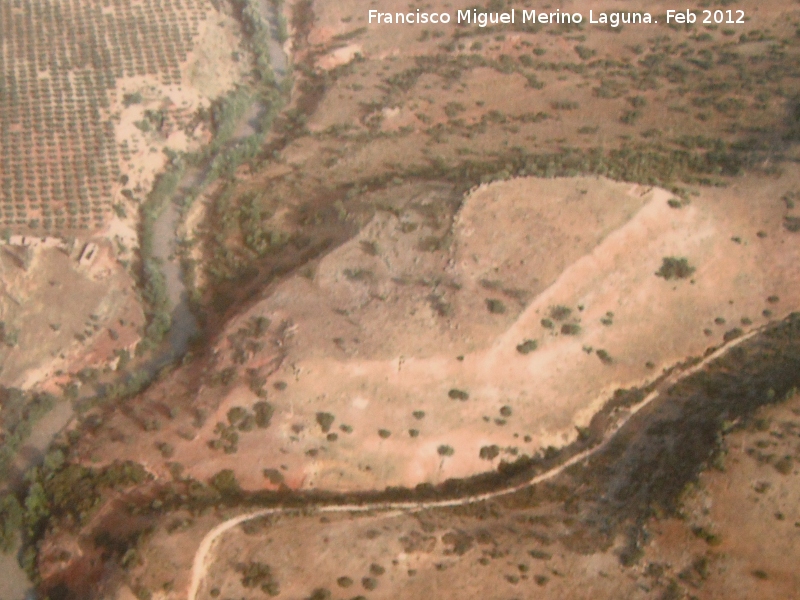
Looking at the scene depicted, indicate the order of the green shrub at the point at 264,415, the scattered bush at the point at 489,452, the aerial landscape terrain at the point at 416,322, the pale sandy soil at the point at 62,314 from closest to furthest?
the aerial landscape terrain at the point at 416,322 → the scattered bush at the point at 489,452 → the green shrub at the point at 264,415 → the pale sandy soil at the point at 62,314

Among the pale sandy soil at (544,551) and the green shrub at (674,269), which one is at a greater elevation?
the green shrub at (674,269)

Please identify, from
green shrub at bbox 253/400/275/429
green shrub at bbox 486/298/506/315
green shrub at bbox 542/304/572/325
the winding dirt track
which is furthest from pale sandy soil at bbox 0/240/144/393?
green shrub at bbox 542/304/572/325

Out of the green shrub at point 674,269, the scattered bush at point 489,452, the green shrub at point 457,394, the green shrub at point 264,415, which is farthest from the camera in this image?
the green shrub at point 674,269

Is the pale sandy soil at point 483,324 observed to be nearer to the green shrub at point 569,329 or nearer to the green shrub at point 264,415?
the green shrub at point 569,329

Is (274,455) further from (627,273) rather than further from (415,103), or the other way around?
(415,103)

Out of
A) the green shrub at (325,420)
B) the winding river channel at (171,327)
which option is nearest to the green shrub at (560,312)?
the green shrub at (325,420)

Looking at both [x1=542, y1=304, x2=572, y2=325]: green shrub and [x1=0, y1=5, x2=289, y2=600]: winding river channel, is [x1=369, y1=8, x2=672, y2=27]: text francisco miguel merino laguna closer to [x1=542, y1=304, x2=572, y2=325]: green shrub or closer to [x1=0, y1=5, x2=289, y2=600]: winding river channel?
[x1=0, y1=5, x2=289, y2=600]: winding river channel
